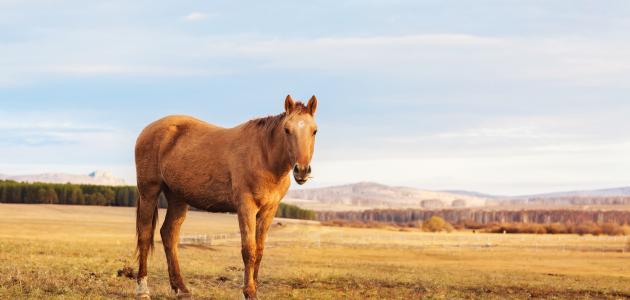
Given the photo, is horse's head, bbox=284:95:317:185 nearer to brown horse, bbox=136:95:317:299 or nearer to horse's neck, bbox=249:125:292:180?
brown horse, bbox=136:95:317:299

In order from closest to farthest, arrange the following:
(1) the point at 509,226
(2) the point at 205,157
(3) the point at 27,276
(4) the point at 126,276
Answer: (2) the point at 205,157, (3) the point at 27,276, (4) the point at 126,276, (1) the point at 509,226

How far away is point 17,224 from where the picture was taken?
Result: 81.4 m

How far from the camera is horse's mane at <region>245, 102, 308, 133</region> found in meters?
11.8

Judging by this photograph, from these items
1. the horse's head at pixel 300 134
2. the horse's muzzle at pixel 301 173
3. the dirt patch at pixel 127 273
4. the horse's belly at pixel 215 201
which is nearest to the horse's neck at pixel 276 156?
the horse's head at pixel 300 134

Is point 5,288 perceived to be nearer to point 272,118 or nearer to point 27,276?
point 27,276

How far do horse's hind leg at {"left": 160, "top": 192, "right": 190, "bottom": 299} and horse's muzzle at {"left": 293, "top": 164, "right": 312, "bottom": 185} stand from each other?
3.56m

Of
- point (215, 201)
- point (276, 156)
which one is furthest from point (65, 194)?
point (276, 156)

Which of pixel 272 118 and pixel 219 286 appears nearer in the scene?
pixel 272 118

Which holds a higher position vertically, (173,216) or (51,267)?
(173,216)

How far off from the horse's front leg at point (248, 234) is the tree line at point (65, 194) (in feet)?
358

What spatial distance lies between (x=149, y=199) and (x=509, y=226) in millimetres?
115264

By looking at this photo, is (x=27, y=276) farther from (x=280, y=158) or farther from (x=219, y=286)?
(x=280, y=158)

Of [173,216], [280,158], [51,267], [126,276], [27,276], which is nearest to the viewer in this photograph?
[280,158]

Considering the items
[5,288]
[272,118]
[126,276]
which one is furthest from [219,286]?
[272,118]
